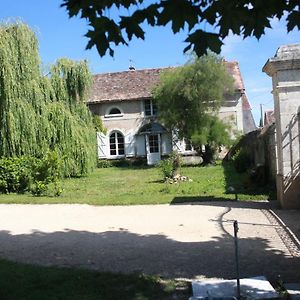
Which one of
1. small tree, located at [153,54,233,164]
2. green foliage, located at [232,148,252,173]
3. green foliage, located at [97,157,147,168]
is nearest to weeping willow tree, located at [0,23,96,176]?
green foliage, located at [232,148,252,173]

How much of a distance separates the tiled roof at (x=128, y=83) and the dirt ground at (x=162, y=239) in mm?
23773

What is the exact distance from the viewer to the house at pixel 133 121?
3422 centimetres

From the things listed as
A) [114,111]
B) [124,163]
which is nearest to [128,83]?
[114,111]

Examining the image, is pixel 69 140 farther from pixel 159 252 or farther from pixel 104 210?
pixel 159 252

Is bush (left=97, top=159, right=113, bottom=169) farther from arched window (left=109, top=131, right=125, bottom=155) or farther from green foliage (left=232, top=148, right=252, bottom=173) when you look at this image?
green foliage (left=232, top=148, right=252, bottom=173)

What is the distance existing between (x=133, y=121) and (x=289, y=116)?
82.7 feet

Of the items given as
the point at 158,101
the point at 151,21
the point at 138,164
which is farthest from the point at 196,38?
the point at 138,164

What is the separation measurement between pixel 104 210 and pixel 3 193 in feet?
19.1

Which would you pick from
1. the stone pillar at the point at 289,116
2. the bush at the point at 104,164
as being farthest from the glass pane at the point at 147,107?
the stone pillar at the point at 289,116

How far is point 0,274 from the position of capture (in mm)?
5941

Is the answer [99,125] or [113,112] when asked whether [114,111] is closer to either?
[113,112]

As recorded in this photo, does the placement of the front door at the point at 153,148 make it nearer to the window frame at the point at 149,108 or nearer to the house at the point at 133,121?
the house at the point at 133,121

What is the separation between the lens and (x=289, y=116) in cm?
1073

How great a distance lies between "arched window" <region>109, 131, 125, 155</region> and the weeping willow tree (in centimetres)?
1309
